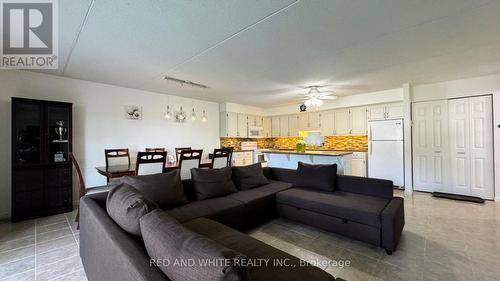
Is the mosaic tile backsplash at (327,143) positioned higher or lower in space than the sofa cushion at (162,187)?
higher

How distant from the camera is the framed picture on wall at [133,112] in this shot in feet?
15.1

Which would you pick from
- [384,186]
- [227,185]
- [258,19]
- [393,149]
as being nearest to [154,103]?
[227,185]

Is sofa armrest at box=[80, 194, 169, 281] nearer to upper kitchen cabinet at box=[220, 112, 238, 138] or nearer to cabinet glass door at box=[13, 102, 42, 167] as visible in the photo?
cabinet glass door at box=[13, 102, 42, 167]

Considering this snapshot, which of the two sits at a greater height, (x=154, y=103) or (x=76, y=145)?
(x=154, y=103)

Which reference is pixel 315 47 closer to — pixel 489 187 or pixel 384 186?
pixel 384 186

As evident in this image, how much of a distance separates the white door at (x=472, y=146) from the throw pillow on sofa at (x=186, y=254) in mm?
5717

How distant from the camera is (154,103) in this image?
5043 mm

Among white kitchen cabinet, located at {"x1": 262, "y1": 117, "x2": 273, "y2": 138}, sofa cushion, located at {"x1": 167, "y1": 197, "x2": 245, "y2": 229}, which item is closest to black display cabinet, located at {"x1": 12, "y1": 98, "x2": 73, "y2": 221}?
sofa cushion, located at {"x1": 167, "y1": 197, "x2": 245, "y2": 229}

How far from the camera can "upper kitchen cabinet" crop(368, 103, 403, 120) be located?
199 inches

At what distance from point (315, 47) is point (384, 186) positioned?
212cm

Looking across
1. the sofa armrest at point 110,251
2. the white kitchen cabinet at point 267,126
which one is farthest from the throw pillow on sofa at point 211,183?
the white kitchen cabinet at point 267,126

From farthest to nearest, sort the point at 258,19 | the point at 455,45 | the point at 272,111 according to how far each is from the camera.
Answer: the point at 272,111
the point at 455,45
the point at 258,19

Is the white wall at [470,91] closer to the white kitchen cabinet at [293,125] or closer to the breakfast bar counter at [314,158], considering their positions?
the breakfast bar counter at [314,158]

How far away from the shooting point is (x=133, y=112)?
4680 millimetres
